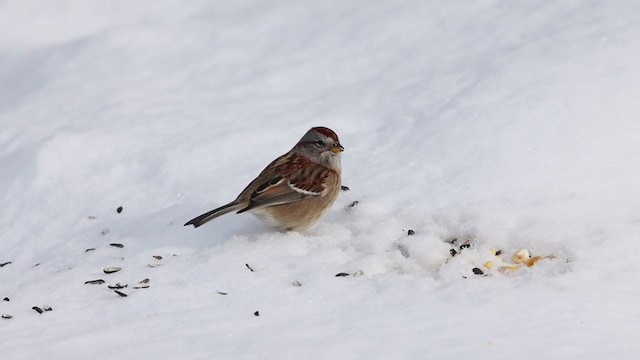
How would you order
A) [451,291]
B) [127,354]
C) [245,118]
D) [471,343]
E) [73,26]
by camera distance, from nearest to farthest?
[471,343] → [127,354] → [451,291] → [245,118] → [73,26]

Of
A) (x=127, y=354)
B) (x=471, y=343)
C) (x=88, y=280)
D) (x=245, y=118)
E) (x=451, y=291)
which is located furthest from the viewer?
(x=245, y=118)

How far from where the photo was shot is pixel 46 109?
7332 mm

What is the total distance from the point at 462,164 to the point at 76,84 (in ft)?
12.4

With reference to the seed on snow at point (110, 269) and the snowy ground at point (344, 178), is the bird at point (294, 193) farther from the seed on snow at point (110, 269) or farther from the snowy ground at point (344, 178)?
the seed on snow at point (110, 269)

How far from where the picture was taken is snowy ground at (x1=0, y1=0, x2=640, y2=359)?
3.84 m

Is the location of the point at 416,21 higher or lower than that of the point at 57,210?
higher

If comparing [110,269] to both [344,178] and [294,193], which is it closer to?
[294,193]

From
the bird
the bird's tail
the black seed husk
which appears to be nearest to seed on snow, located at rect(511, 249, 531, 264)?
the bird

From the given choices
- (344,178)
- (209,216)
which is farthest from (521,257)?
(209,216)

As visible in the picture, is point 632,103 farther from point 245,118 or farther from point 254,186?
point 245,118

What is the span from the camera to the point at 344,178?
5516 mm

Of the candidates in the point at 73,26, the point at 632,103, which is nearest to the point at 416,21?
the point at 632,103

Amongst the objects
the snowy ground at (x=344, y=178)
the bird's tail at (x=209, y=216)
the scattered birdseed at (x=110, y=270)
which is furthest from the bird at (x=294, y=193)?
the scattered birdseed at (x=110, y=270)

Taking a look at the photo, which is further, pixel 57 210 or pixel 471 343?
pixel 57 210
